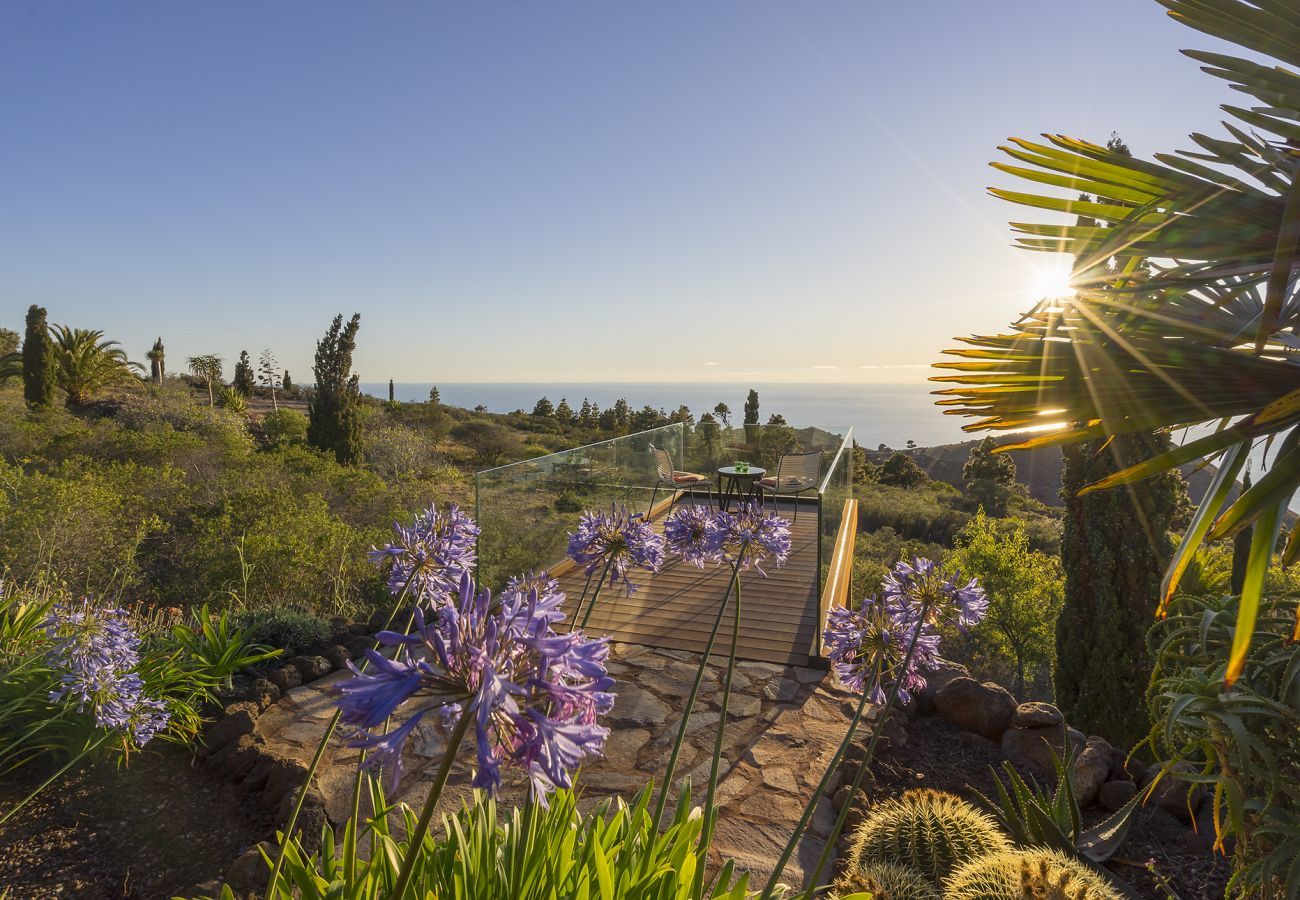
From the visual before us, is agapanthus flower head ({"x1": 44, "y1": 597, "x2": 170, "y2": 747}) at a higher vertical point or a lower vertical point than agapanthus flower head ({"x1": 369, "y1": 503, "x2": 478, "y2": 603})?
lower

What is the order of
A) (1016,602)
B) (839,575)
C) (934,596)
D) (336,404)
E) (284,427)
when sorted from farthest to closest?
1. (284,427)
2. (336,404)
3. (1016,602)
4. (839,575)
5. (934,596)

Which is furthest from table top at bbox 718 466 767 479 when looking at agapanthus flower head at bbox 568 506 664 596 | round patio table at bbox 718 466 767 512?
agapanthus flower head at bbox 568 506 664 596

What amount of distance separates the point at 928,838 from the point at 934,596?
1.16m

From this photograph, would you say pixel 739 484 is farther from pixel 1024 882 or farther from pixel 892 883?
pixel 1024 882

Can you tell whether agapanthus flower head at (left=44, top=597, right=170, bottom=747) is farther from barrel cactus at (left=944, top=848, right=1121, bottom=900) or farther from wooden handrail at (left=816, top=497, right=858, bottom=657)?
wooden handrail at (left=816, top=497, right=858, bottom=657)

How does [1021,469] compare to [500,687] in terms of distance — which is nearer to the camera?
[500,687]

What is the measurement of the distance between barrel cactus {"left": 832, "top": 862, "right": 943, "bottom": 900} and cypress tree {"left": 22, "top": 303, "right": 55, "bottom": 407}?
23.2m

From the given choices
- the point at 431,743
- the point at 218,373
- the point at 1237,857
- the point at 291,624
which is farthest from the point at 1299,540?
the point at 218,373

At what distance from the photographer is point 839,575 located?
6.82 meters

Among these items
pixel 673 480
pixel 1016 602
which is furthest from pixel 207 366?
pixel 1016 602

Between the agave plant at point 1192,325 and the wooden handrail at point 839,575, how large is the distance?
13.0 ft

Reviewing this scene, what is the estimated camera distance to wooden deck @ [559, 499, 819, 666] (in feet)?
18.6

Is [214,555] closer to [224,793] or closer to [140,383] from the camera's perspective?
[224,793]

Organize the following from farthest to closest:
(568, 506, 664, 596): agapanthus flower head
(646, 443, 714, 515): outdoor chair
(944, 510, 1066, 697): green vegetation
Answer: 1. (646, 443, 714, 515): outdoor chair
2. (944, 510, 1066, 697): green vegetation
3. (568, 506, 664, 596): agapanthus flower head
